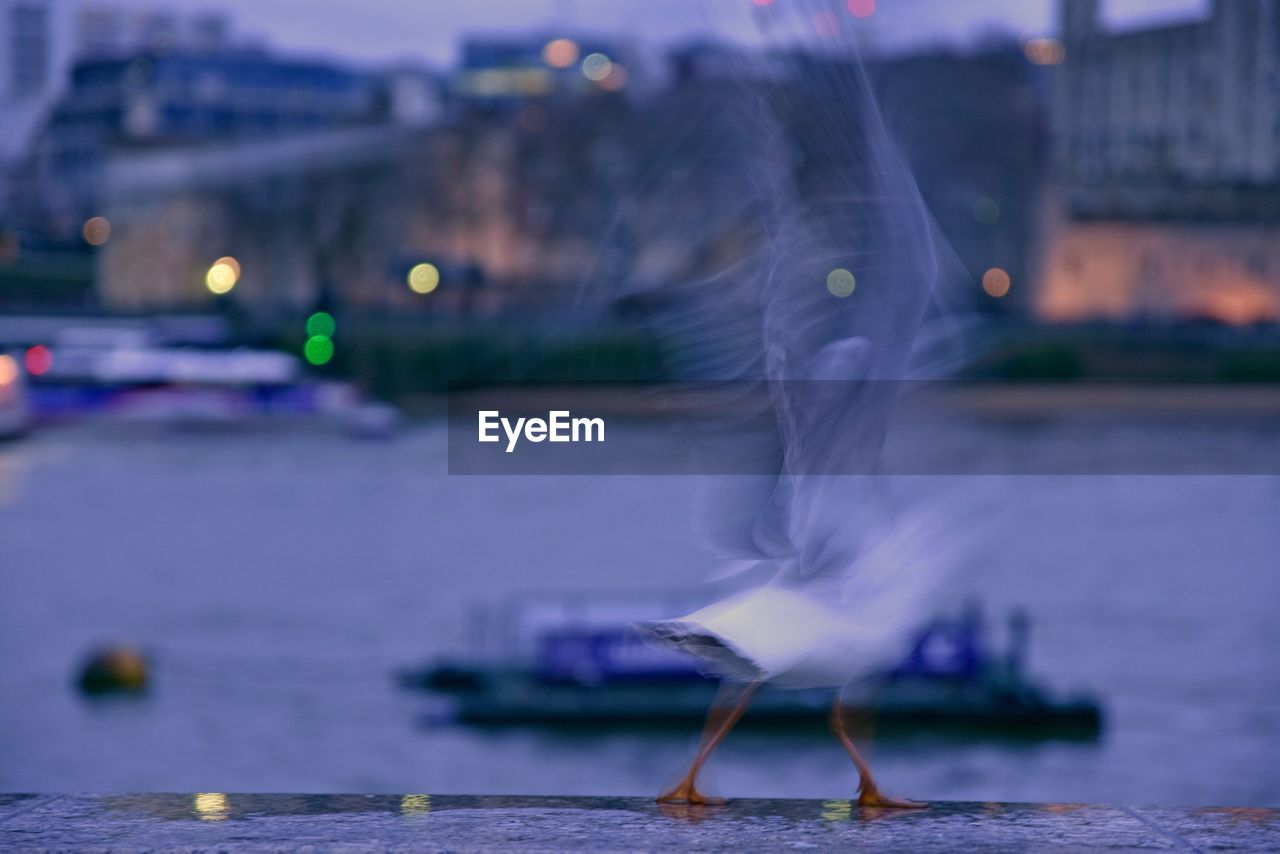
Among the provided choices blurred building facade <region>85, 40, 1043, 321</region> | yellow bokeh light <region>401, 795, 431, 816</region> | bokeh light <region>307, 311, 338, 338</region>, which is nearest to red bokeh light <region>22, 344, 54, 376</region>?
blurred building facade <region>85, 40, 1043, 321</region>

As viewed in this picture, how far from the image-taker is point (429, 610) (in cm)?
2714

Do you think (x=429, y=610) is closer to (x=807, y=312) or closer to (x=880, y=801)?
(x=880, y=801)

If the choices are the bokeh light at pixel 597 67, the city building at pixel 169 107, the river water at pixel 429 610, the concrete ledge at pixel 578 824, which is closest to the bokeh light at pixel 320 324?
the river water at pixel 429 610

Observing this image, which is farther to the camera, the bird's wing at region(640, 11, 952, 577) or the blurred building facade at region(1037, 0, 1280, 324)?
the blurred building facade at region(1037, 0, 1280, 324)

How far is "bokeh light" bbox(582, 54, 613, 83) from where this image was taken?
48688 mm

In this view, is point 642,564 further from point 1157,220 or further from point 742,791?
point 1157,220

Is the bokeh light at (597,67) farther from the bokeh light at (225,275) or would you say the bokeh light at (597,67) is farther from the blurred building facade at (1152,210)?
the blurred building facade at (1152,210)

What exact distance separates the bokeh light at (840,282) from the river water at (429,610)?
21.2 inches

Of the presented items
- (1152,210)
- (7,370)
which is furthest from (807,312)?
(1152,210)

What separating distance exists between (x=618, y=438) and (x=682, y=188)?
129ft

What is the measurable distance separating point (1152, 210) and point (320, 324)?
102 feet

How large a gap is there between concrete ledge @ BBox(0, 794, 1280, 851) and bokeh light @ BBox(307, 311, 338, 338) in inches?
530

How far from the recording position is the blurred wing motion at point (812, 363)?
341 cm

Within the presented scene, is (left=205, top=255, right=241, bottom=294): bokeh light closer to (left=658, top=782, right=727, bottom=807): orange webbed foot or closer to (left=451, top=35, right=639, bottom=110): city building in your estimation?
(left=451, top=35, right=639, bottom=110): city building
